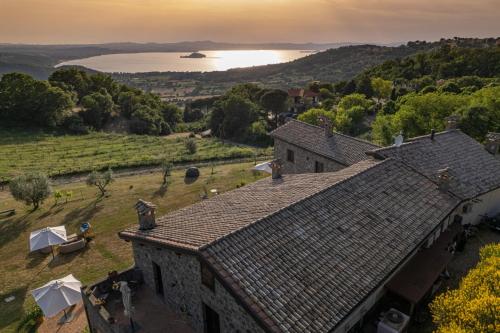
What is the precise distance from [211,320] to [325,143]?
2314 cm

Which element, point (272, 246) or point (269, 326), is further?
point (272, 246)

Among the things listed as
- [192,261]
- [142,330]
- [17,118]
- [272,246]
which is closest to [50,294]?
[142,330]

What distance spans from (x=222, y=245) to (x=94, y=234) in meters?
21.4

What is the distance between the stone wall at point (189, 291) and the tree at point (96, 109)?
8558cm

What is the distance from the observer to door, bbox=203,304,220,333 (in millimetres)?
14545

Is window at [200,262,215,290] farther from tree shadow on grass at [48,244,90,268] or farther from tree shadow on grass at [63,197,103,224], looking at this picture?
tree shadow on grass at [63,197,103,224]

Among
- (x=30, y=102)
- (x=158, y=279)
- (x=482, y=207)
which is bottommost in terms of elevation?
(x=30, y=102)

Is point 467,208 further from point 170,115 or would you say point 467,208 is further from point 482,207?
point 170,115

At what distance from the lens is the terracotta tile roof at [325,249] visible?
12.0 metres

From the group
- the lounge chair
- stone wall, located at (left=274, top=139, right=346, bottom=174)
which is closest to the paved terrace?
the lounge chair

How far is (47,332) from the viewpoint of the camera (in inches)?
787

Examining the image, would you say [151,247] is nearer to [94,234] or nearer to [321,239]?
[321,239]

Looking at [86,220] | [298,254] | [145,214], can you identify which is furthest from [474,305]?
[86,220]

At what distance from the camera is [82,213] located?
34812 mm
